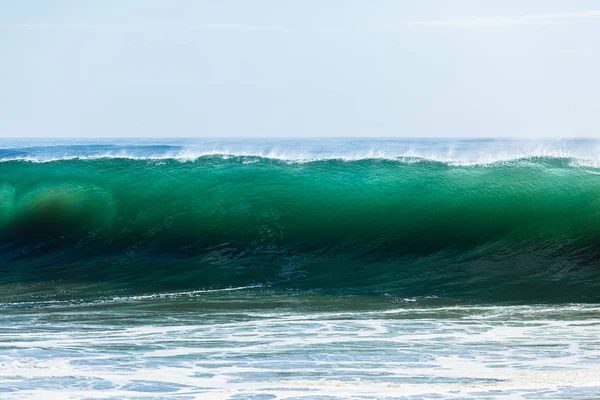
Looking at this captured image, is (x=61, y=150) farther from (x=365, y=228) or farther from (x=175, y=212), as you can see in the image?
(x=365, y=228)

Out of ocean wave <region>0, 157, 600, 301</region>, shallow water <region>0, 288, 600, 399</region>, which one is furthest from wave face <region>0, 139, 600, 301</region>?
shallow water <region>0, 288, 600, 399</region>

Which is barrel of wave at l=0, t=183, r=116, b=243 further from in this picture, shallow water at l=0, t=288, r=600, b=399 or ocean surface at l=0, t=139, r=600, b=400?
shallow water at l=0, t=288, r=600, b=399

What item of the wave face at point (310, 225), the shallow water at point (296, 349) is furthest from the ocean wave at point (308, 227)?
the shallow water at point (296, 349)

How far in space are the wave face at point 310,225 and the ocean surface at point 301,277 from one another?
4 centimetres

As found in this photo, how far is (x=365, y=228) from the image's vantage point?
14.1m

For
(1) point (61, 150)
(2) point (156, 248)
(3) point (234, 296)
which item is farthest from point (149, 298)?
(1) point (61, 150)

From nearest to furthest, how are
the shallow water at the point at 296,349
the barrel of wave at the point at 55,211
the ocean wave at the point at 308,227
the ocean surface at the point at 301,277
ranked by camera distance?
the shallow water at the point at 296,349 → the ocean surface at the point at 301,277 → the ocean wave at the point at 308,227 → the barrel of wave at the point at 55,211

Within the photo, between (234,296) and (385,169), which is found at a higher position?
(385,169)

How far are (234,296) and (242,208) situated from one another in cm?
485

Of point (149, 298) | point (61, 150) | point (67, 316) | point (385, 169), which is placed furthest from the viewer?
point (61, 150)

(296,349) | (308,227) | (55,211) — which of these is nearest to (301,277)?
(308,227)

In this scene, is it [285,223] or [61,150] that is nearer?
[285,223]

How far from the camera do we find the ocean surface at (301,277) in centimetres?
651

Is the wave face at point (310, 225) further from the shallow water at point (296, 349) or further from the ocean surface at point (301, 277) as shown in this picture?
the shallow water at point (296, 349)
